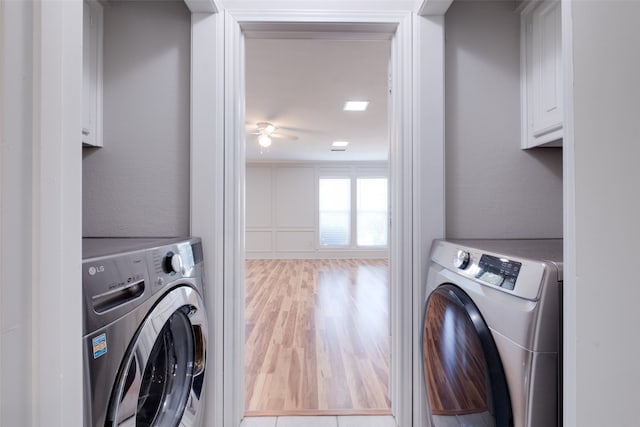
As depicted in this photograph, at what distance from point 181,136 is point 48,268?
118 centimetres

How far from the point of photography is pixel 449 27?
141cm

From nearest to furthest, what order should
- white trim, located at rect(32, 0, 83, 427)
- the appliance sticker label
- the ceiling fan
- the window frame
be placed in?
white trim, located at rect(32, 0, 83, 427) < the appliance sticker label < the ceiling fan < the window frame

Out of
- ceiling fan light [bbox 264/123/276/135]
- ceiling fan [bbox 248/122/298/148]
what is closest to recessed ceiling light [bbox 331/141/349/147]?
ceiling fan [bbox 248/122/298/148]

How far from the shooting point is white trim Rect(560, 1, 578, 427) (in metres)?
0.42

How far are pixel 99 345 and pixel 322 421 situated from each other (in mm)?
1233

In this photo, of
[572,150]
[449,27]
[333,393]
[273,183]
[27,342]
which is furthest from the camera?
[273,183]

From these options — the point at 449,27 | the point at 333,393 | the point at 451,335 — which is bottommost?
the point at 333,393

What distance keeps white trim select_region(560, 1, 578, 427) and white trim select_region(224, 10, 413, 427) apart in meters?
0.89

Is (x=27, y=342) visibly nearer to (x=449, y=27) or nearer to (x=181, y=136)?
(x=181, y=136)

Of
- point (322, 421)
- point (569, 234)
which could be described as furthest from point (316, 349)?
point (569, 234)

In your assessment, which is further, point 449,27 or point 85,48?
point 449,27

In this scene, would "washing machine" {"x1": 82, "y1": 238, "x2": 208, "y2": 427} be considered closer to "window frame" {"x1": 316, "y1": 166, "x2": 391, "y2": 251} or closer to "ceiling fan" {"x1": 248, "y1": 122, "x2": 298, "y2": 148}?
"ceiling fan" {"x1": 248, "y1": 122, "x2": 298, "y2": 148}

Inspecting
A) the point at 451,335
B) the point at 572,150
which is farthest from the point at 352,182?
the point at 572,150

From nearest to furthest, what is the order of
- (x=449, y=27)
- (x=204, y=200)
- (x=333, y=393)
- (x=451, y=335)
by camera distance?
(x=451, y=335) → (x=204, y=200) → (x=449, y=27) → (x=333, y=393)
